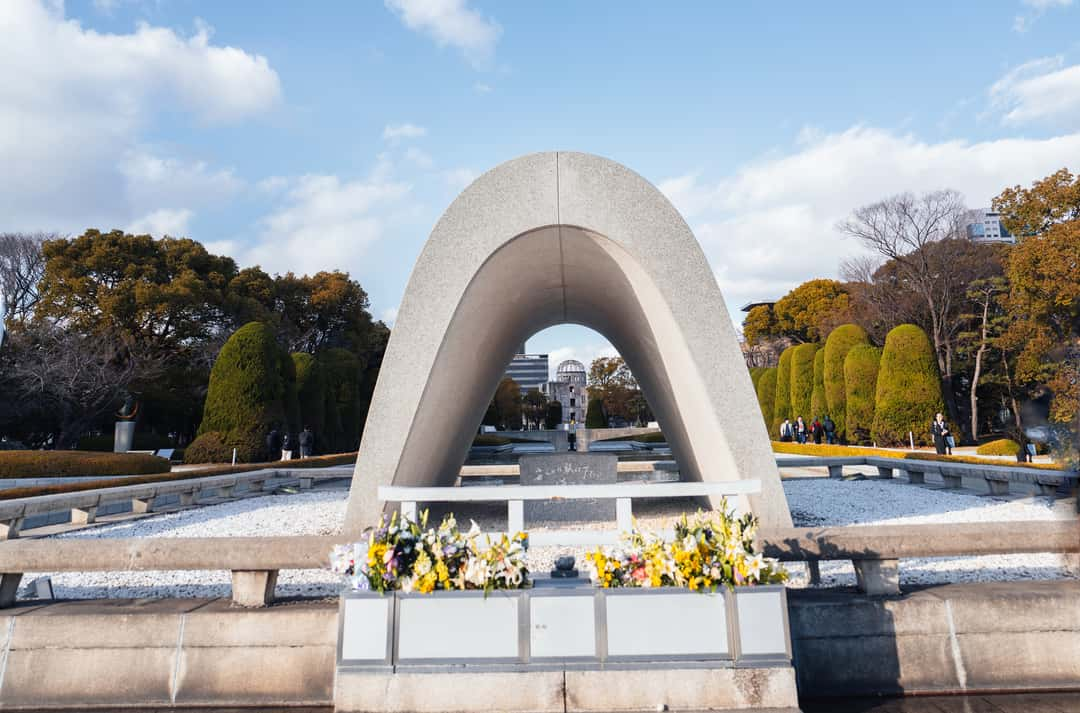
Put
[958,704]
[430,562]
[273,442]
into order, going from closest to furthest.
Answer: [430,562] < [958,704] < [273,442]

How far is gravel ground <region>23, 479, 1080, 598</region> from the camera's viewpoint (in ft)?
17.5

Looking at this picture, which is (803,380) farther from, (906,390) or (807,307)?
(807,307)

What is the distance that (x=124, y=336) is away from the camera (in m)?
24.0

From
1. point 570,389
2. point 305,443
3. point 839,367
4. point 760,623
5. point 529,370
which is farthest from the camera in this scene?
point 529,370

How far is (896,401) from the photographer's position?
21.2 m

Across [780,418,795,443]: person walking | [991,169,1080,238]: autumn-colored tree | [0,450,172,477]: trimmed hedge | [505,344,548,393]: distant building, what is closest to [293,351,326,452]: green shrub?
[0,450,172,477]: trimmed hedge

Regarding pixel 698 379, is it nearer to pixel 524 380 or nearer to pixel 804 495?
pixel 804 495

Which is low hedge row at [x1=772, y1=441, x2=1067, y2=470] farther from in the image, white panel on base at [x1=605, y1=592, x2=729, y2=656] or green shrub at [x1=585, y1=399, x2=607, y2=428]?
green shrub at [x1=585, y1=399, x2=607, y2=428]

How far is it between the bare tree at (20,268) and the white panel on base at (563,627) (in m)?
31.8

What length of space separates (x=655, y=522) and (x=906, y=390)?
17448 mm

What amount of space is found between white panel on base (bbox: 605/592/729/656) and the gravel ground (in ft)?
7.31

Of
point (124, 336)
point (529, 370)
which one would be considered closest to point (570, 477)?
point (124, 336)

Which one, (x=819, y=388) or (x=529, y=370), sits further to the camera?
(x=529, y=370)

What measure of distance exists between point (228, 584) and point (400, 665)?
299 cm
